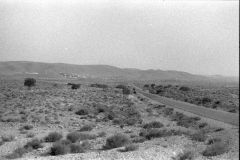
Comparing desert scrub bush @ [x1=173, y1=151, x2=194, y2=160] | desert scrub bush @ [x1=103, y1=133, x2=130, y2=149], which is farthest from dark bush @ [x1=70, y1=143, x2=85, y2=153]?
desert scrub bush @ [x1=173, y1=151, x2=194, y2=160]

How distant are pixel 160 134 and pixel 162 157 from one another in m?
5.31

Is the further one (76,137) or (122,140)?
(76,137)

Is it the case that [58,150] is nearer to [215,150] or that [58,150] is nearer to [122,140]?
[122,140]

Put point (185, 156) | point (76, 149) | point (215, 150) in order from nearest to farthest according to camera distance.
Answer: point (185, 156)
point (215, 150)
point (76, 149)

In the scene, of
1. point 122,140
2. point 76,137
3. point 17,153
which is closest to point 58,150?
point 17,153

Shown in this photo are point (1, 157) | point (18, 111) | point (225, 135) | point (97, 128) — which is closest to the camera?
point (1, 157)

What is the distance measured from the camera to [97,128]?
23.2 meters

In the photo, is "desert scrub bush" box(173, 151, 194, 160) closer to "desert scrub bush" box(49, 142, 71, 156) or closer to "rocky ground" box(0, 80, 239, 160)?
"rocky ground" box(0, 80, 239, 160)

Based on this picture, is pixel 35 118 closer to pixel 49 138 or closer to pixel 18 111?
pixel 18 111

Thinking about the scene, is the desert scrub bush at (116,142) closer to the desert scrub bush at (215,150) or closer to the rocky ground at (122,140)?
the rocky ground at (122,140)

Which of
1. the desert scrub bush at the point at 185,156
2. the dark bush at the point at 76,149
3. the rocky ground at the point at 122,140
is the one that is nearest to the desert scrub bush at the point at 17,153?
the rocky ground at the point at 122,140

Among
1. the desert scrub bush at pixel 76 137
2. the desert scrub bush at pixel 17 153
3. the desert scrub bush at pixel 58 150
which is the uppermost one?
the desert scrub bush at pixel 58 150

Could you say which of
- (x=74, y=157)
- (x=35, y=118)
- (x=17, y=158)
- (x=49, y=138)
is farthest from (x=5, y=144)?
(x=35, y=118)

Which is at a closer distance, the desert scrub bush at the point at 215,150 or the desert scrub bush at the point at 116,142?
the desert scrub bush at the point at 215,150
